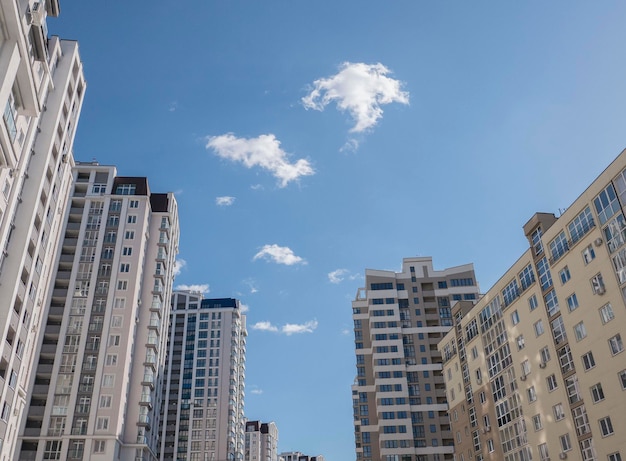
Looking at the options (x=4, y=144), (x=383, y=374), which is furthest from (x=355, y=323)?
(x=4, y=144)

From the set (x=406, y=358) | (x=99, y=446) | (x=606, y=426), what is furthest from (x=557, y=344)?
(x=99, y=446)

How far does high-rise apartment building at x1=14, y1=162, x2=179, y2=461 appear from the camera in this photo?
7281 centimetres

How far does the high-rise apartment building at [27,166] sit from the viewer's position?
104 ft

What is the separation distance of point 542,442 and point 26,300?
1738 inches

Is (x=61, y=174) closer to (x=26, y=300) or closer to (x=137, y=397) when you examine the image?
(x=26, y=300)

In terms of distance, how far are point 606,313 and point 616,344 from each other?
89.9 inches

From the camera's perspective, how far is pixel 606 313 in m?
40.6

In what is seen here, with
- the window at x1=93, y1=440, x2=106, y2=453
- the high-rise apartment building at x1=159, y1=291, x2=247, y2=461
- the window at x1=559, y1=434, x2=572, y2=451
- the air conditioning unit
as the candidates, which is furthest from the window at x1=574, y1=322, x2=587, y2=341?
the high-rise apartment building at x1=159, y1=291, x2=247, y2=461

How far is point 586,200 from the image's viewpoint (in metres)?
43.8

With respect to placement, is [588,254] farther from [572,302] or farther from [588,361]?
[588,361]

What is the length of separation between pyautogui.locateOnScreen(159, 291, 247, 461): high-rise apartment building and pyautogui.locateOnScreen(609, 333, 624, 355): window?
112 metres

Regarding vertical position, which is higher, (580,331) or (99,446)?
(580,331)

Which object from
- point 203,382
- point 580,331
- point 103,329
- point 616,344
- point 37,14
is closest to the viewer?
point 37,14

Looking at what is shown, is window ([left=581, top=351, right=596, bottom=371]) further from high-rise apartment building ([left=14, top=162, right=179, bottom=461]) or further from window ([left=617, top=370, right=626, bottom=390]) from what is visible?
high-rise apartment building ([left=14, top=162, right=179, bottom=461])
